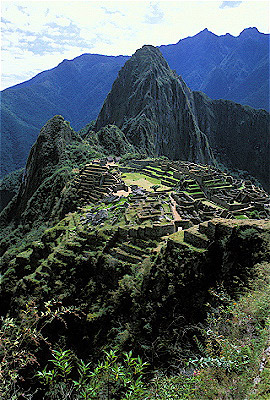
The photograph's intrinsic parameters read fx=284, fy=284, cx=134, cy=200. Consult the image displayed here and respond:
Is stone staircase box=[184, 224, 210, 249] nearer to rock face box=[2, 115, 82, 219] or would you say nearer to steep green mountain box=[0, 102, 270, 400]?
steep green mountain box=[0, 102, 270, 400]

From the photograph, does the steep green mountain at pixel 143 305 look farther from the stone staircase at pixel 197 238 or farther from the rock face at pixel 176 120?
the rock face at pixel 176 120

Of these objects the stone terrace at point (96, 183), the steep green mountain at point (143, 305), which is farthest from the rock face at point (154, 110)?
the steep green mountain at point (143, 305)

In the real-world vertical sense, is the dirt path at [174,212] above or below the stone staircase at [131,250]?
above

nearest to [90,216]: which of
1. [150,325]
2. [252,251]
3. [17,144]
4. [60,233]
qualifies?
[60,233]

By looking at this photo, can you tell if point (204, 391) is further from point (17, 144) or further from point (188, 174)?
point (17, 144)

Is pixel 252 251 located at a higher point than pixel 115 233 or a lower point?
higher

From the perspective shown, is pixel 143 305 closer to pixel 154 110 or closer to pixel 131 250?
pixel 131 250

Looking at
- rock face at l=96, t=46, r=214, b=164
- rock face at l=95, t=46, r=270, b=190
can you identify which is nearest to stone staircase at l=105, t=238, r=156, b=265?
rock face at l=95, t=46, r=270, b=190
